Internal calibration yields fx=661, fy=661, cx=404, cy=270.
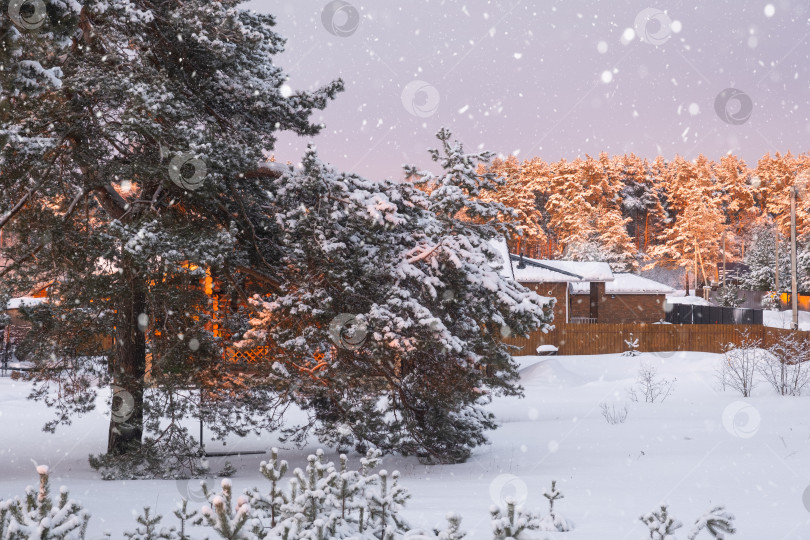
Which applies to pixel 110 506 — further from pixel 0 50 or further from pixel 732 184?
pixel 732 184

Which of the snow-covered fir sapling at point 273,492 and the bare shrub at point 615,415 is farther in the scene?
the bare shrub at point 615,415

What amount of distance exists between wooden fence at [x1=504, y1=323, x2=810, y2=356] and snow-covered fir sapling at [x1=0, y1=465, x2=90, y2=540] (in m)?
21.9

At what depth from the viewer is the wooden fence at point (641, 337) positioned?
2523 cm

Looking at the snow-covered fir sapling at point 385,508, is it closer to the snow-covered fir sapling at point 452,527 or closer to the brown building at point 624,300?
the snow-covered fir sapling at point 452,527

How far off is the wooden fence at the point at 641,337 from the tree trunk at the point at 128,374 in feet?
55.8

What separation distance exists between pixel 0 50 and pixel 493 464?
24.7 ft

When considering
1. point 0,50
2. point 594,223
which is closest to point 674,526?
point 0,50

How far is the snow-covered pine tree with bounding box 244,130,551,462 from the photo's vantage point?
318 inches

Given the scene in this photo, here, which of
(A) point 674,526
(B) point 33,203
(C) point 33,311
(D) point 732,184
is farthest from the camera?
(D) point 732,184

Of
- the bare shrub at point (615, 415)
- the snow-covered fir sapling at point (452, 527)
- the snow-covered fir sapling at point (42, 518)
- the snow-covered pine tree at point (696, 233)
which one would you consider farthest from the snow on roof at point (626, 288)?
the snow-covered fir sapling at point (42, 518)

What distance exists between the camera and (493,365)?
9.30 metres

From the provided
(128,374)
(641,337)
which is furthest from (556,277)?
(128,374)

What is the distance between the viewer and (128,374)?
8992 millimetres

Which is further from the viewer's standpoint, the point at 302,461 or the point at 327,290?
the point at 302,461
